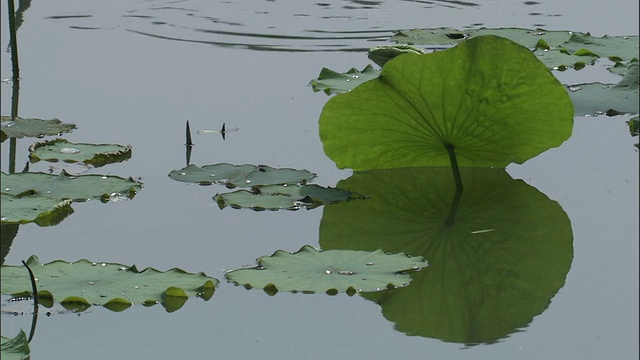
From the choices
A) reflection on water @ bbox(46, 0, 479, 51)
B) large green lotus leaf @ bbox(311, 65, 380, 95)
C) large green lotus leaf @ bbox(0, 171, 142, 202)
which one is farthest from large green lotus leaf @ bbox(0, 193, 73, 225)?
reflection on water @ bbox(46, 0, 479, 51)

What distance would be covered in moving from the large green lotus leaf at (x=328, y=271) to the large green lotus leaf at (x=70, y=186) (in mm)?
544

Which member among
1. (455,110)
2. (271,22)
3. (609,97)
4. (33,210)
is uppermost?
(455,110)

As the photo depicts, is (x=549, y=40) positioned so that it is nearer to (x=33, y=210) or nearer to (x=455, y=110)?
(x=455, y=110)

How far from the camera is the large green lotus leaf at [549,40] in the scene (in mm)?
3784

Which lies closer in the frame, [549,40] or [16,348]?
[16,348]

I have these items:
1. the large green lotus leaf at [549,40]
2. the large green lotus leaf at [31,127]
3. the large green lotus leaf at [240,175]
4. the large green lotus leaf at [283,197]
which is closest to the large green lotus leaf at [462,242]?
the large green lotus leaf at [283,197]

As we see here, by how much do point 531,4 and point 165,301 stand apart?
11.0ft

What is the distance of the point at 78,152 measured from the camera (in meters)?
2.82

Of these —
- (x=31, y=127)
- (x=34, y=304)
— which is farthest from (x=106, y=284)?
(x=31, y=127)

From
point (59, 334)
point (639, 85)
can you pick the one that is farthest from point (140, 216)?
point (639, 85)

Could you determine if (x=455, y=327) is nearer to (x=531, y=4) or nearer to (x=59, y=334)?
(x=59, y=334)

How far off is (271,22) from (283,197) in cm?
216

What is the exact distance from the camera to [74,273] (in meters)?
2.02

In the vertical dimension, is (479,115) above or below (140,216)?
above
